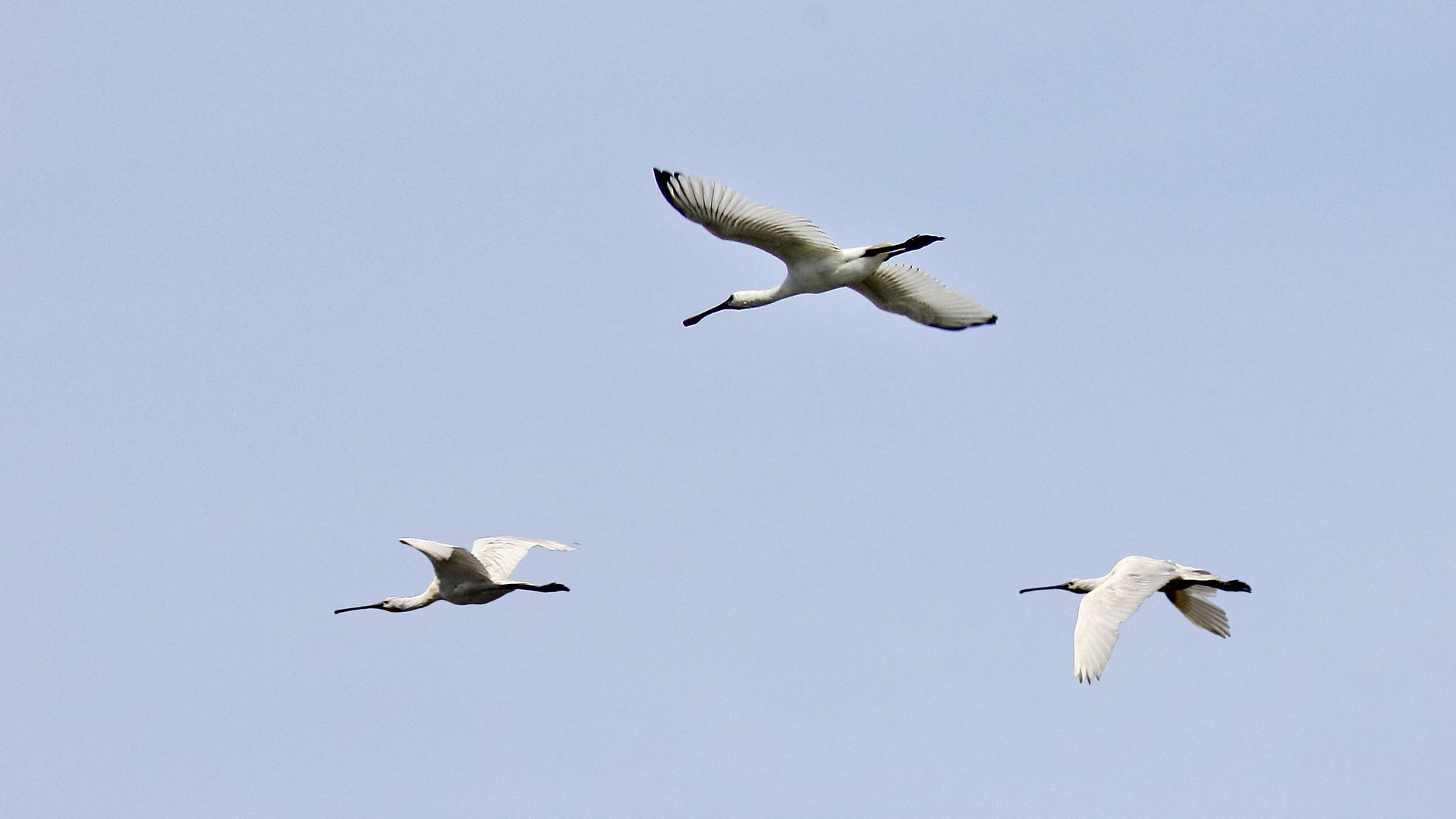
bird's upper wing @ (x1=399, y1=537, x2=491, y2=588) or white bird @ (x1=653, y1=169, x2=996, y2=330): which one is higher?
white bird @ (x1=653, y1=169, x2=996, y2=330)

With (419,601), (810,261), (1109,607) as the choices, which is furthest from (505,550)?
(1109,607)

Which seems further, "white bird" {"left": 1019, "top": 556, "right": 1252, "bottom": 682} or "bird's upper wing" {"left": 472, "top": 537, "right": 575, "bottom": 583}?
"bird's upper wing" {"left": 472, "top": 537, "right": 575, "bottom": 583}

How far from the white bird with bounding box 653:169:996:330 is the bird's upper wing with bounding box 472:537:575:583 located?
2.75m

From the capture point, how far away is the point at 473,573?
21.7 m

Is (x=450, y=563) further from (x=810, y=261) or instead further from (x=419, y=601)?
(x=810, y=261)

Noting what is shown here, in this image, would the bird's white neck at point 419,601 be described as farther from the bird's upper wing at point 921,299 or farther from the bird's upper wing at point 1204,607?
the bird's upper wing at point 1204,607

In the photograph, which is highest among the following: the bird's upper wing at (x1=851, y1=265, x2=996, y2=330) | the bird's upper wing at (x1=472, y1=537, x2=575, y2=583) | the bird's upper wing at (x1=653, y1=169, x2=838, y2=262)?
the bird's upper wing at (x1=851, y1=265, x2=996, y2=330)

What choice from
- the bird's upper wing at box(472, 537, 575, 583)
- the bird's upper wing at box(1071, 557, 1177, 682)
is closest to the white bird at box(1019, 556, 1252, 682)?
the bird's upper wing at box(1071, 557, 1177, 682)

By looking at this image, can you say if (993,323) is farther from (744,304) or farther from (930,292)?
(744,304)

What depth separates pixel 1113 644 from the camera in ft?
66.8

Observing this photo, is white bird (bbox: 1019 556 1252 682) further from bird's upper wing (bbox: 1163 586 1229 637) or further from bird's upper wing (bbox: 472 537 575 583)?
bird's upper wing (bbox: 472 537 575 583)

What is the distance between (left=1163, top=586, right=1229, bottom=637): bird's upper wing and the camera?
23.3m

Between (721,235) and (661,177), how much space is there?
1.04m

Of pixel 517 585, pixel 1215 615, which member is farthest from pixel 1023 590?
pixel 517 585
